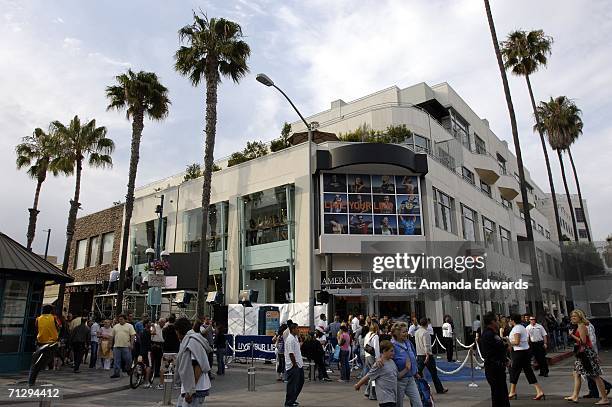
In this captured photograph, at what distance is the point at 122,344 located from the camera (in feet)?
44.2

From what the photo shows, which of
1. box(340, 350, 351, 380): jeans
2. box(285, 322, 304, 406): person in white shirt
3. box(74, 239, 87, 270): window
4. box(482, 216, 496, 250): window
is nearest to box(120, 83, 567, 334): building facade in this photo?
box(482, 216, 496, 250): window

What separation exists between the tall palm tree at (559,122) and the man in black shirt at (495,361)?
32839 millimetres

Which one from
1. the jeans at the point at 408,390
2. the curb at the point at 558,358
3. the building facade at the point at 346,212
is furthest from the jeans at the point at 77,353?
the curb at the point at 558,358

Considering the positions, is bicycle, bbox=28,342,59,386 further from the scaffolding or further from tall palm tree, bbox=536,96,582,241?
tall palm tree, bbox=536,96,582,241

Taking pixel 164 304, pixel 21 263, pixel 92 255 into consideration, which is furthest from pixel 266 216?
pixel 92 255

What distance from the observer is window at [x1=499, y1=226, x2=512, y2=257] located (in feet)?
121

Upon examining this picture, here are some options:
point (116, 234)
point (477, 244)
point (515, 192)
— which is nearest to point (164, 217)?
point (116, 234)

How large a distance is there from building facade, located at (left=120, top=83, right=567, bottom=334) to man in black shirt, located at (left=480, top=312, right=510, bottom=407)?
43.4ft

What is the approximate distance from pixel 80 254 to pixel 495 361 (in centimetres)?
3942

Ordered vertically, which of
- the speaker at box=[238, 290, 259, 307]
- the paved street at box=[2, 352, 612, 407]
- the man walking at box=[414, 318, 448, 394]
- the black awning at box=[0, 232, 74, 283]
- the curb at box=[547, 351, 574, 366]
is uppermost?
the black awning at box=[0, 232, 74, 283]

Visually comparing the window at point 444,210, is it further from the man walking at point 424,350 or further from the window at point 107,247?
the window at point 107,247

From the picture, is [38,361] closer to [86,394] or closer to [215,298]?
[86,394]

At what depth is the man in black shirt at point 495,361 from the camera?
24.9 feet

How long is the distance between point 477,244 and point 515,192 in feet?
42.5
